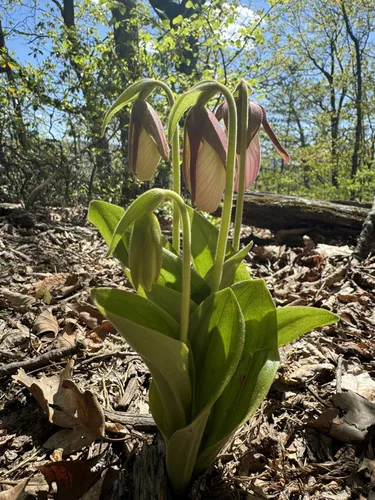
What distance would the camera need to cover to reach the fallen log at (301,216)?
329 centimetres

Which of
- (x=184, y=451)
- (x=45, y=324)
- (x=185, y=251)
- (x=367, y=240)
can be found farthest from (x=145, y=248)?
(x=367, y=240)

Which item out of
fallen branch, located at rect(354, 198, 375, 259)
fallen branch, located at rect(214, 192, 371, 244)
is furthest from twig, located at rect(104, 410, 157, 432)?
fallen branch, located at rect(214, 192, 371, 244)

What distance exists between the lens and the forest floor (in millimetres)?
872

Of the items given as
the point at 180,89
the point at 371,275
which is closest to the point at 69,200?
the point at 180,89

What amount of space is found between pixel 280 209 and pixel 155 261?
118 inches

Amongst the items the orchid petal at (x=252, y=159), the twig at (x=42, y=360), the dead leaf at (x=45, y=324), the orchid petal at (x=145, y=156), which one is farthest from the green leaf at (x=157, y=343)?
the dead leaf at (x=45, y=324)

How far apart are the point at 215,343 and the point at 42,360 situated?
0.78 m

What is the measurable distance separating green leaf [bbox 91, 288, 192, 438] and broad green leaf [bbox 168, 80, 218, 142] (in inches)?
13.7

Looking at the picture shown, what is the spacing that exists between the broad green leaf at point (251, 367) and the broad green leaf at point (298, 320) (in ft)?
0.18

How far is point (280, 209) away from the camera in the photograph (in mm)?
3492

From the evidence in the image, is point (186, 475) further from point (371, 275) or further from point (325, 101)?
point (325, 101)

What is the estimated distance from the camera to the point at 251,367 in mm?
819

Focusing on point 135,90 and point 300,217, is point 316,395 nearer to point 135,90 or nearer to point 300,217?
point 135,90

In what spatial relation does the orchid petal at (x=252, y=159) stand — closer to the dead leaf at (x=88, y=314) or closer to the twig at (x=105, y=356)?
the twig at (x=105, y=356)
